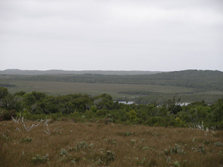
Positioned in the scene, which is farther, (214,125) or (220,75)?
(220,75)

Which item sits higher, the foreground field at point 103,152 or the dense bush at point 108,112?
the foreground field at point 103,152

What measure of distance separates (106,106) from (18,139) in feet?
49.7

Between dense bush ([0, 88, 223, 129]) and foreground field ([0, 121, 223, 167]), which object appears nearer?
foreground field ([0, 121, 223, 167])

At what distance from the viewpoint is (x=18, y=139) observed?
7.84m

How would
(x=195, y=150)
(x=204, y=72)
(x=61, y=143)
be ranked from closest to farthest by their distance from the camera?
(x=195, y=150)
(x=61, y=143)
(x=204, y=72)

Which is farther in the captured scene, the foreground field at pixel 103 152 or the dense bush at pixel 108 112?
the dense bush at pixel 108 112

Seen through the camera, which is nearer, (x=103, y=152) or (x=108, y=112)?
(x=103, y=152)

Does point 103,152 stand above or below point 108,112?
above

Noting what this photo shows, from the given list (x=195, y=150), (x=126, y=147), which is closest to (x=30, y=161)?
(x=126, y=147)

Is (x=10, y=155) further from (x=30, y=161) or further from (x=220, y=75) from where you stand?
(x=220, y=75)

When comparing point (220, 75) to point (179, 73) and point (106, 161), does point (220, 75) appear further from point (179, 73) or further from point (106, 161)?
point (106, 161)

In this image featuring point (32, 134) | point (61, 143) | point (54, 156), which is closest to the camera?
point (54, 156)

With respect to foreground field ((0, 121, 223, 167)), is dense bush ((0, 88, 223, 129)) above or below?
below

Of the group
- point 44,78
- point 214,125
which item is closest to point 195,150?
point 214,125
